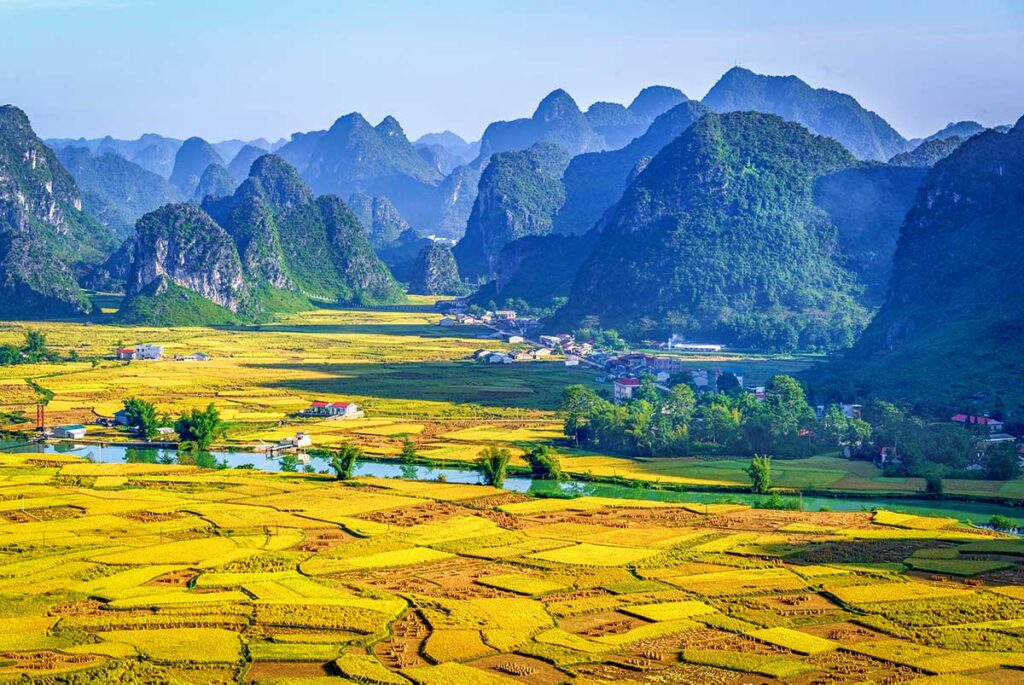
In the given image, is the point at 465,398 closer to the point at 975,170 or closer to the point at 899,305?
the point at 899,305

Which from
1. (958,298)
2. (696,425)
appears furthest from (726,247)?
(696,425)

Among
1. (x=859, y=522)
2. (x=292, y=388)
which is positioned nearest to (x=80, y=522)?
(x=859, y=522)

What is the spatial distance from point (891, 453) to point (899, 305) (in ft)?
106

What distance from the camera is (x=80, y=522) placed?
146 feet

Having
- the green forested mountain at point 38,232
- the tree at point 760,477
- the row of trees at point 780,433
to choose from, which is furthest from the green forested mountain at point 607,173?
the tree at point 760,477

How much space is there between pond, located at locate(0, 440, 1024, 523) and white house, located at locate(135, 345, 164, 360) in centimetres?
3581

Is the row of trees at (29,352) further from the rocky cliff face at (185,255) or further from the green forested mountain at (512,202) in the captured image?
the green forested mountain at (512,202)

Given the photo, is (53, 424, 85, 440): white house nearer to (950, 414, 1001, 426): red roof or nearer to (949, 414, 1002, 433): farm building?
(949, 414, 1002, 433): farm building

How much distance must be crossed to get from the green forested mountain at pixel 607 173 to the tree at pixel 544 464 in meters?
129

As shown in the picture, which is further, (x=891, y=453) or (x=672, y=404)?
(x=672, y=404)

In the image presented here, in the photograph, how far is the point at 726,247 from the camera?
4776 inches

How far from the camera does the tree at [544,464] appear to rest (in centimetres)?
5644

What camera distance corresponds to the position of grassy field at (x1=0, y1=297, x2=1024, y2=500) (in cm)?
5841

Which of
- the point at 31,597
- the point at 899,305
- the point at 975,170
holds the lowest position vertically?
the point at 31,597
